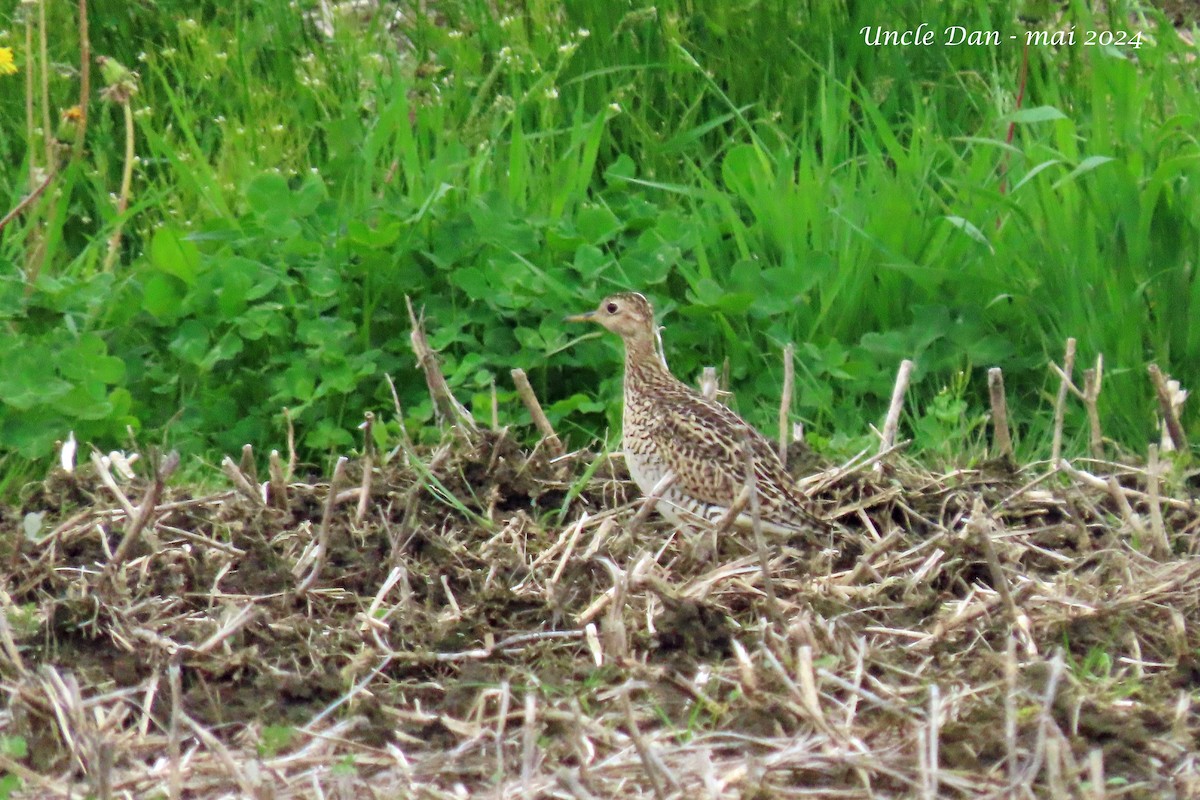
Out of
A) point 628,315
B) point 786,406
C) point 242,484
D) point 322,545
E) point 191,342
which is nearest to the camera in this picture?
point 322,545

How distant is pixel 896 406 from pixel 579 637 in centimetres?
163

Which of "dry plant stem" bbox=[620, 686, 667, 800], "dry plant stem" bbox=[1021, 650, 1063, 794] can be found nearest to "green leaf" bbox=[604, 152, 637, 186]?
"dry plant stem" bbox=[1021, 650, 1063, 794]

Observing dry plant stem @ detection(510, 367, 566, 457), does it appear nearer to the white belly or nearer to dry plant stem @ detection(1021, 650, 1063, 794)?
the white belly

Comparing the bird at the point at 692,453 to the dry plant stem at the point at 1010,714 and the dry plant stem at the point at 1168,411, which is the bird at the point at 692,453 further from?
the dry plant stem at the point at 1010,714

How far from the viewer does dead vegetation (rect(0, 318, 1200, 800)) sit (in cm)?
314

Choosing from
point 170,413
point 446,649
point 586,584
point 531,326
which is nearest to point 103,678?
point 446,649

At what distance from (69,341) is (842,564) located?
2797 mm

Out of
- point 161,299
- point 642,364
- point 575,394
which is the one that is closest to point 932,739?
point 642,364

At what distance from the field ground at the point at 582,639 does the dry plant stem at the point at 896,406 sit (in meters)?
0.08

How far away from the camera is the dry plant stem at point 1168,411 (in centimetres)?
468

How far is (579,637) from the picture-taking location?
12.5ft

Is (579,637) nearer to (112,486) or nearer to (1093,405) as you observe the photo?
(112,486)

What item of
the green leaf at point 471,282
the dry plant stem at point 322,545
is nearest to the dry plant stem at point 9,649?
the dry plant stem at point 322,545

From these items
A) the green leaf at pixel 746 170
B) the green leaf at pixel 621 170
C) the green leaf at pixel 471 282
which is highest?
the green leaf at pixel 746 170
